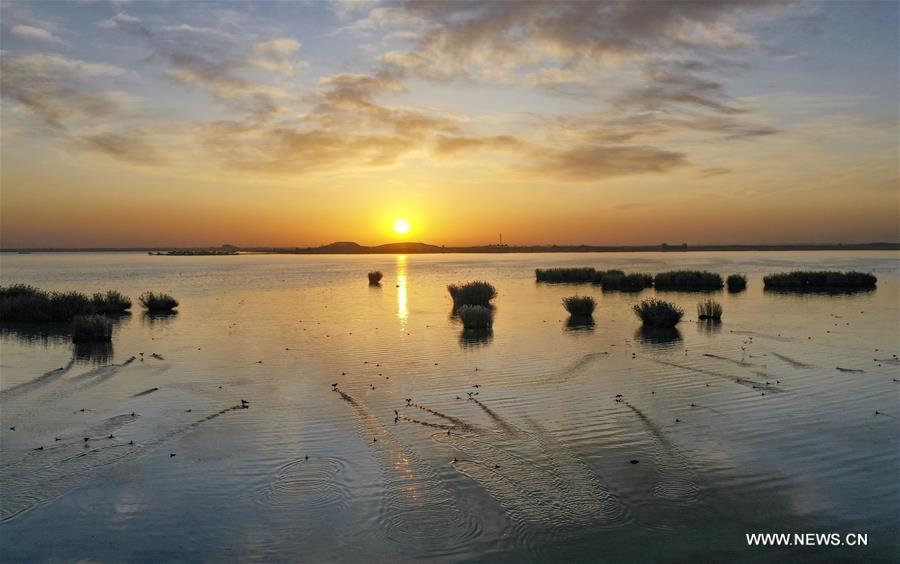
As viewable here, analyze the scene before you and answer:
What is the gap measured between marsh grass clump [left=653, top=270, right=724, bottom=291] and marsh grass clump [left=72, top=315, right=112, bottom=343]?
38510 millimetres

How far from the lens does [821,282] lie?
156 ft

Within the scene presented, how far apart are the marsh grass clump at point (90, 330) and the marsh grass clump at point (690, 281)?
126 feet

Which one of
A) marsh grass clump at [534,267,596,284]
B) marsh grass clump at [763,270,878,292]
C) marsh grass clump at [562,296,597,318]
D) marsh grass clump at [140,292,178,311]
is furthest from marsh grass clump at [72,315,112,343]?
marsh grass clump at [763,270,878,292]

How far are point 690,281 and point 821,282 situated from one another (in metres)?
9.36

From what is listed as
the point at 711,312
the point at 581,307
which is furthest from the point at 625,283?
the point at 581,307

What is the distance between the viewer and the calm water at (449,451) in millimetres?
7082

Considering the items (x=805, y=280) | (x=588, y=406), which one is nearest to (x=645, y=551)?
(x=588, y=406)

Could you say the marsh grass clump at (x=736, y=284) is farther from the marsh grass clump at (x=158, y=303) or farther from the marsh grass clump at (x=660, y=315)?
the marsh grass clump at (x=158, y=303)

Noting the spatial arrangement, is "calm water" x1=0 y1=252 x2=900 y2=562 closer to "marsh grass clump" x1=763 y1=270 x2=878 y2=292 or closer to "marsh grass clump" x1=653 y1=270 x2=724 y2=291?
"marsh grass clump" x1=653 y1=270 x2=724 y2=291

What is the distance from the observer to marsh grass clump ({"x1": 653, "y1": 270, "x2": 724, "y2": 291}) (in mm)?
48469

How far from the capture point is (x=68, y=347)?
70.8 ft

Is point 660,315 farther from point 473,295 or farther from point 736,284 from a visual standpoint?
point 736,284

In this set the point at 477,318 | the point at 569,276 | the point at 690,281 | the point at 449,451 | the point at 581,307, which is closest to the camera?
the point at 449,451

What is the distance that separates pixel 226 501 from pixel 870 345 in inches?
811
